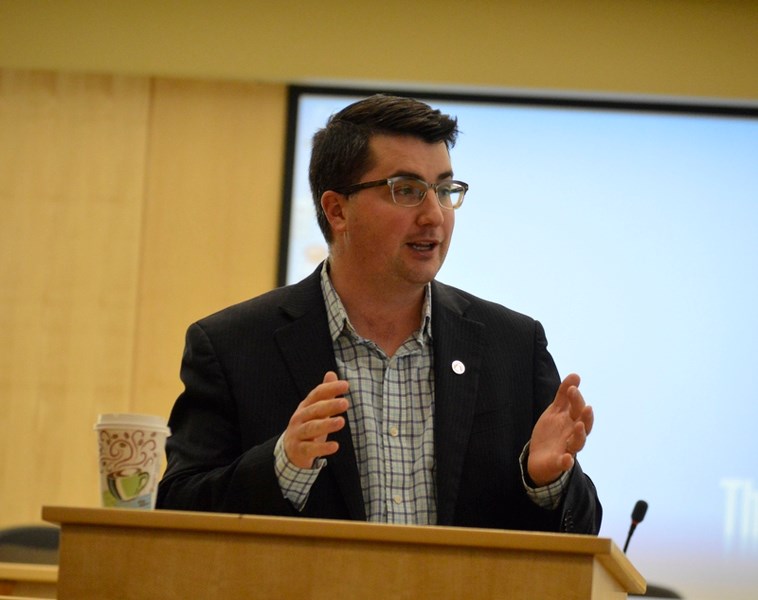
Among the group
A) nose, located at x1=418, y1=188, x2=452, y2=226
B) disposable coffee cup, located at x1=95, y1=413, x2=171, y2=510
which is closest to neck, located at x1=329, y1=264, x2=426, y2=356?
nose, located at x1=418, y1=188, x2=452, y2=226

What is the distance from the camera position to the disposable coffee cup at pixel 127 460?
6.25 feet

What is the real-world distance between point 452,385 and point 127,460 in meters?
0.79

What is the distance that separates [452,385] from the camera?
2451 millimetres

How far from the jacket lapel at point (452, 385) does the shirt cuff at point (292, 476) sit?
1.22ft

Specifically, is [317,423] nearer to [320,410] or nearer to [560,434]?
[320,410]

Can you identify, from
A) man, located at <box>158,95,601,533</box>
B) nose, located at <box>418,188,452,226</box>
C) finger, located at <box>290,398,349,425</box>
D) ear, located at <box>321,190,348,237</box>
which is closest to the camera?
finger, located at <box>290,398,349,425</box>

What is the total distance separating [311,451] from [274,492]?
18 cm

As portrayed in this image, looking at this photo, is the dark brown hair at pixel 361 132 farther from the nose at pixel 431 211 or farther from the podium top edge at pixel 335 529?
the podium top edge at pixel 335 529

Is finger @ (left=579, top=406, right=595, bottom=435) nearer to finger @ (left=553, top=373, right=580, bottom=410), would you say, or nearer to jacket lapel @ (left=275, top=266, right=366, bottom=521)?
finger @ (left=553, top=373, right=580, bottom=410)

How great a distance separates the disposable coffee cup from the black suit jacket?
234 mm

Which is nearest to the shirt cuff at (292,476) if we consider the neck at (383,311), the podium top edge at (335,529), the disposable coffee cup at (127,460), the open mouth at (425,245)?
the disposable coffee cup at (127,460)

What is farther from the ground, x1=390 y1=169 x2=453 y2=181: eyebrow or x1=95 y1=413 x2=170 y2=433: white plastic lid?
x1=390 y1=169 x2=453 y2=181: eyebrow

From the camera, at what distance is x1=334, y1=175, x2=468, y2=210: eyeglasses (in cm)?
256

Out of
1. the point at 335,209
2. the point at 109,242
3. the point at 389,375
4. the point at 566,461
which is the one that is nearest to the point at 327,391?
the point at 566,461
